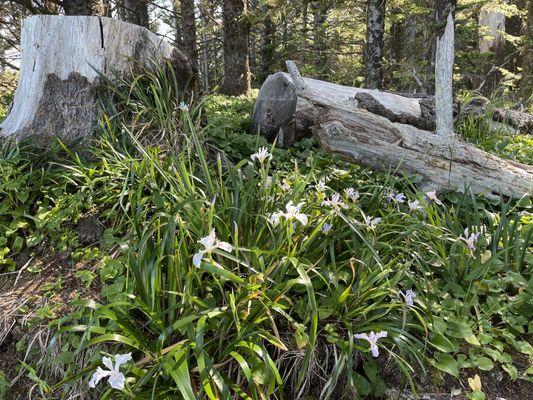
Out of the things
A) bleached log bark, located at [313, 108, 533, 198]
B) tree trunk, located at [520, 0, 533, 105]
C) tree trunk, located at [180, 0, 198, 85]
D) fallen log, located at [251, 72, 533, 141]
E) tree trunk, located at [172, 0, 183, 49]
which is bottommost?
bleached log bark, located at [313, 108, 533, 198]

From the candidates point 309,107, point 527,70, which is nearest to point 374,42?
point 527,70

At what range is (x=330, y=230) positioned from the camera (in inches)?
89.1

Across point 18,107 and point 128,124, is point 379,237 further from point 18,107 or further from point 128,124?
point 18,107

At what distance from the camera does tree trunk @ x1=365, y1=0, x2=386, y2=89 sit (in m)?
7.83

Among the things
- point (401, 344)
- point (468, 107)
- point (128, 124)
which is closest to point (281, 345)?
point (401, 344)

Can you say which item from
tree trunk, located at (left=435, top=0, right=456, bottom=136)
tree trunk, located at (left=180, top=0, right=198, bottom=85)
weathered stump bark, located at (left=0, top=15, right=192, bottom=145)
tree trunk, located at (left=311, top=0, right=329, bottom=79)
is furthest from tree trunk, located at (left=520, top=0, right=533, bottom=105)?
weathered stump bark, located at (left=0, top=15, right=192, bottom=145)

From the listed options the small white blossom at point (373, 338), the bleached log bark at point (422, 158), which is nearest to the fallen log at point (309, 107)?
the bleached log bark at point (422, 158)

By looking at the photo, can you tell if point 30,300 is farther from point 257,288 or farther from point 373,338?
point 373,338

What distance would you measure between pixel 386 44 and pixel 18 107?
14.5 metres

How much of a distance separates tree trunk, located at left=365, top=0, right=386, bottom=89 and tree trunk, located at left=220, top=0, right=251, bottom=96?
2266mm

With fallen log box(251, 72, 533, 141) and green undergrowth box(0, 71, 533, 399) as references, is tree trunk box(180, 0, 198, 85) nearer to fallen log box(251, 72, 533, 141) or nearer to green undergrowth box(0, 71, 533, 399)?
fallen log box(251, 72, 533, 141)

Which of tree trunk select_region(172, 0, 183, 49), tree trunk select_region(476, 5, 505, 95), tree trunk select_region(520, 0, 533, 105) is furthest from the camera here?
tree trunk select_region(476, 5, 505, 95)

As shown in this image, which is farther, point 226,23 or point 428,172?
point 226,23

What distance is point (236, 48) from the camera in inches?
325
